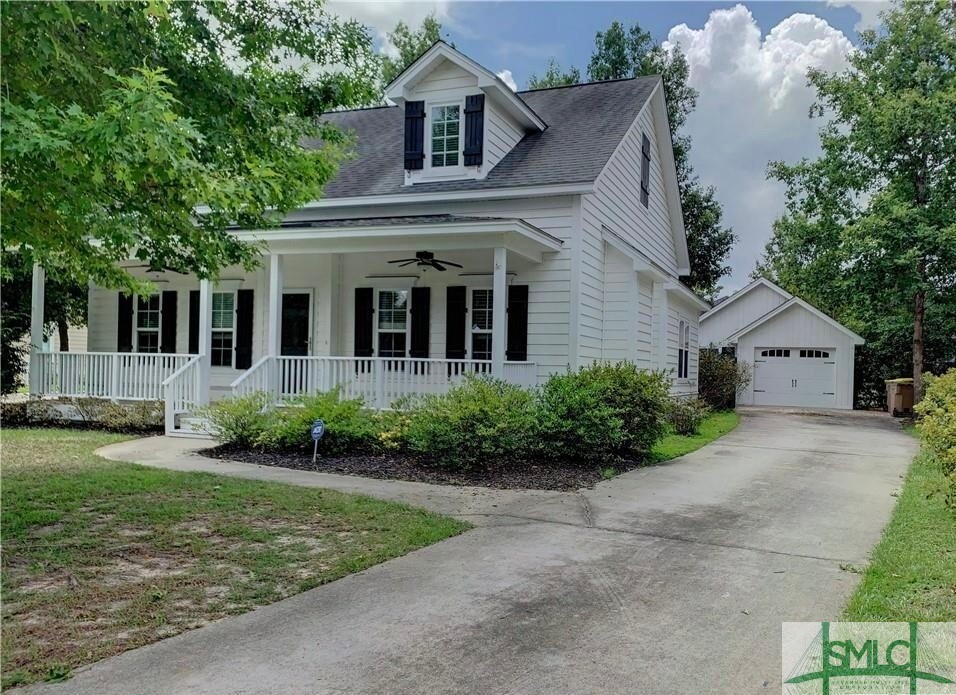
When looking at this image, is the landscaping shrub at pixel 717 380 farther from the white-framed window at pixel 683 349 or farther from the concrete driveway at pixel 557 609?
the concrete driveway at pixel 557 609

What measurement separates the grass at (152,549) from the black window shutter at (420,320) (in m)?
5.56

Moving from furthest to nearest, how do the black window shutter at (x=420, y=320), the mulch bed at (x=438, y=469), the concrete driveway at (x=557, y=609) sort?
the black window shutter at (x=420, y=320) → the mulch bed at (x=438, y=469) → the concrete driveway at (x=557, y=609)

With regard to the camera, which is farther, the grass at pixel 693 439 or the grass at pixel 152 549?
the grass at pixel 693 439

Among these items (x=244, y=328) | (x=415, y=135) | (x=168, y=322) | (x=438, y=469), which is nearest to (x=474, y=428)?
(x=438, y=469)

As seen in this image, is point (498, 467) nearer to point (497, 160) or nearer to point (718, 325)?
point (497, 160)

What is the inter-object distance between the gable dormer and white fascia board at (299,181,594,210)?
607 mm

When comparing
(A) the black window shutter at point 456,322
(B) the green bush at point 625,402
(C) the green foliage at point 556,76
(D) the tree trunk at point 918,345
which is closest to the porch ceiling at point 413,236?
(A) the black window shutter at point 456,322

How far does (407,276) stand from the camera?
13594 millimetres

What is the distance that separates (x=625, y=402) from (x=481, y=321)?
3795 mm

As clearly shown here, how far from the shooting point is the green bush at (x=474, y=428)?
9305 millimetres

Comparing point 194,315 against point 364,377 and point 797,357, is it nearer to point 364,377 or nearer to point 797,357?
point 364,377

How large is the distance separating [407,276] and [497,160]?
9.28 feet

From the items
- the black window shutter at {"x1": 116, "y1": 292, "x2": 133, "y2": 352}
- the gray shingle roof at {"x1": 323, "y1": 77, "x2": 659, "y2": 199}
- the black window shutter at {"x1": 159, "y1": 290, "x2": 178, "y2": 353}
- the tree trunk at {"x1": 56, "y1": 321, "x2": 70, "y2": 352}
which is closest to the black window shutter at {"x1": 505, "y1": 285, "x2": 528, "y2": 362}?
the gray shingle roof at {"x1": 323, "y1": 77, "x2": 659, "y2": 199}

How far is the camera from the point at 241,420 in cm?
1080
